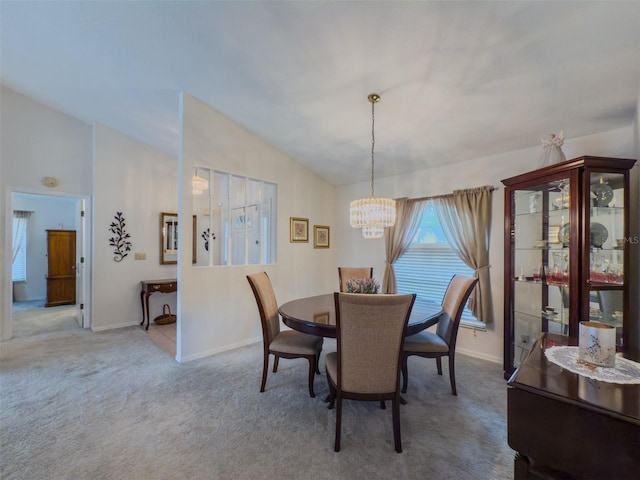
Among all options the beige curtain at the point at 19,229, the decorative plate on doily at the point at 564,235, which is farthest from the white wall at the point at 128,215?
the decorative plate on doily at the point at 564,235

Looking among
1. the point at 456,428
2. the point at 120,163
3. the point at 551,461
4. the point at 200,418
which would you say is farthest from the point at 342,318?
the point at 120,163

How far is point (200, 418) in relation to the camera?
2.16 metres

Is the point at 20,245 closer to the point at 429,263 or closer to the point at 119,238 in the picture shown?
the point at 119,238

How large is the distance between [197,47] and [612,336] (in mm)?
3283

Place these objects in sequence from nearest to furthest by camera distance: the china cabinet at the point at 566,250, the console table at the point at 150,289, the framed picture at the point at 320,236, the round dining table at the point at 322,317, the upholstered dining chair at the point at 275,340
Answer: the round dining table at the point at 322,317, the china cabinet at the point at 566,250, the upholstered dining chair at the point at 275,340, the console table at the point at 150,289, the framed picture at the point at 320,236

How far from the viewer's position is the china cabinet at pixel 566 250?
2270 millimetres

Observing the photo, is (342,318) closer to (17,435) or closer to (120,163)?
(17,435)

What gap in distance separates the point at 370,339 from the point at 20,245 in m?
8.15

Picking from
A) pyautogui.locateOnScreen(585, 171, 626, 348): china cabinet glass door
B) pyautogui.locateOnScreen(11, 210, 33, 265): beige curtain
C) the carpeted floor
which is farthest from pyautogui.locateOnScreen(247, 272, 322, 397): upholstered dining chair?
pyautogui.locateOnScreen(11, 210, 33, 265): beige curtain

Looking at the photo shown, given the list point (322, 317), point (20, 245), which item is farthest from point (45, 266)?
point (322, 317)

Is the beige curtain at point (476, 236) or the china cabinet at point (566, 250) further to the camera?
the beige curtain at point (476, 236)

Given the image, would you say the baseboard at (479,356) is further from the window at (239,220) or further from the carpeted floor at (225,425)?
the window at (239,220)

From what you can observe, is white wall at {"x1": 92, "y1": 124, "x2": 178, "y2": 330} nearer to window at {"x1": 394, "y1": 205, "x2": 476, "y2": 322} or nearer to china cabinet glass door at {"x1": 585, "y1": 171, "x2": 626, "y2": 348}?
window at {"x1": 394, "y1": 205, "x2": 476, "y2": 322}

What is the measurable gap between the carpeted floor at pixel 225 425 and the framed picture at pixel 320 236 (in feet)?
6.91
